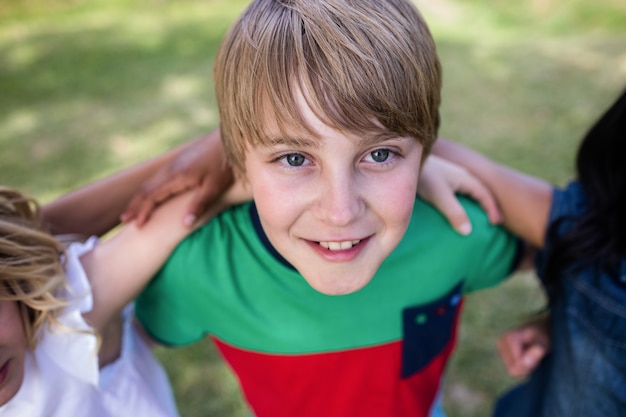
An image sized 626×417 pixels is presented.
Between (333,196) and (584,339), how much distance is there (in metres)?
0.76

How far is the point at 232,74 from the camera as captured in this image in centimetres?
106

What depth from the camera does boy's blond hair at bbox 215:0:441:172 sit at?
3.13 feet

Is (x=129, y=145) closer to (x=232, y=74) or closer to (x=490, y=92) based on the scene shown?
(x=490, y=92)

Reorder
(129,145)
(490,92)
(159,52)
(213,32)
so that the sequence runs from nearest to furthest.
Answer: (129,145), (490,92), (159,52), (213,32)

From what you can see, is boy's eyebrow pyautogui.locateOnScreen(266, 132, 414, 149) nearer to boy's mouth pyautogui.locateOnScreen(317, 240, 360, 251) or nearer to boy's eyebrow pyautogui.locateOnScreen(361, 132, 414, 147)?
boy's eyebrow pyautogui.locateOnScreen(361, 132, 414, 147)

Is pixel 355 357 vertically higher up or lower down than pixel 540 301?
higher up

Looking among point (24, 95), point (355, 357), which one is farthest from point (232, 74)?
point (24, 95)

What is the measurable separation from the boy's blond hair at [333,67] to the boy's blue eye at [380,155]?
43mm

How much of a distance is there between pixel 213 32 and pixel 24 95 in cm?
233

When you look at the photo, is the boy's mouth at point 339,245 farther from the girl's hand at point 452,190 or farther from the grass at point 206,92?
the grass at point 206,92

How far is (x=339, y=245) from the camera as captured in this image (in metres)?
1.11

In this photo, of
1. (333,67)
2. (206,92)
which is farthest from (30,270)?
(206,92)

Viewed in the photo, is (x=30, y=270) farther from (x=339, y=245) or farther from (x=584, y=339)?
(x=584, y=339)

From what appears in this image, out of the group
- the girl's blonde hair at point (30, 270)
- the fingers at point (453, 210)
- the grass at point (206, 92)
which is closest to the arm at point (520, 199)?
the fingers at point (453, 210)
